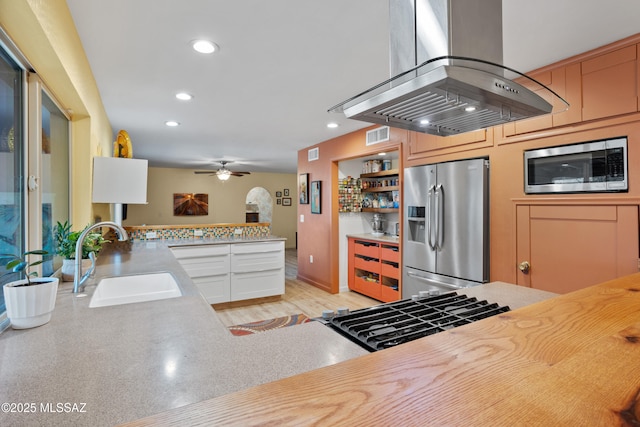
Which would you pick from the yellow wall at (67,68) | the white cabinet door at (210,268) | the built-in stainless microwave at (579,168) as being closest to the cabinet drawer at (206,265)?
the white cabinet door at (210,268)

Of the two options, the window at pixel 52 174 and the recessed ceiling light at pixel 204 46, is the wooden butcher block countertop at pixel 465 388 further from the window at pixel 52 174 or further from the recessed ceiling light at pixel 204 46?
the recessed ceiling light at pixel 204 46

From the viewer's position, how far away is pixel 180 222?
9117mm

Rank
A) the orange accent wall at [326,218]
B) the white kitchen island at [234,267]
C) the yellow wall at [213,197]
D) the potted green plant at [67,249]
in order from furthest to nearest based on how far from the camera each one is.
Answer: the yellow wall at [213,197]
the orange accent wall at [326,218]
the white kitchen island at [234,267]
the potted green plant at [67,249]

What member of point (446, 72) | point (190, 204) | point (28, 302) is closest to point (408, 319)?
point (446, 72)

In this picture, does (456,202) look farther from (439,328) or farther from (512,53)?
(439,328)

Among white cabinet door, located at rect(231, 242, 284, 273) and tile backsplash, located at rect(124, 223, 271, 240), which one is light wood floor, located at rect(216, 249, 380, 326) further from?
tile backsplash, located at rect(124, 223, 271, 240)

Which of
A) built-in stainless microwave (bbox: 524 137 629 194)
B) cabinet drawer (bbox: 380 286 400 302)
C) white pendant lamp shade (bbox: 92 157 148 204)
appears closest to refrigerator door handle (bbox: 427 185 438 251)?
built-in stainless microwave (bbox: 524 137 629 194)

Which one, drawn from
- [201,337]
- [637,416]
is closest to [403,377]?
[637,416]

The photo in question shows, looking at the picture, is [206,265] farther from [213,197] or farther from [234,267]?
[213,197]

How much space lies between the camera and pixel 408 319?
1.15 meters

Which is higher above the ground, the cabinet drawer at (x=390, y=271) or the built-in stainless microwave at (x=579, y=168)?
the built-in stainless microwave at (x=579, y=168)

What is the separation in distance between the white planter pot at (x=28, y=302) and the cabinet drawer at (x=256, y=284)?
317 centimetres

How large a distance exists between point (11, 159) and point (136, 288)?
0.92m

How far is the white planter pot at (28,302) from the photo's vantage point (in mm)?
1050
